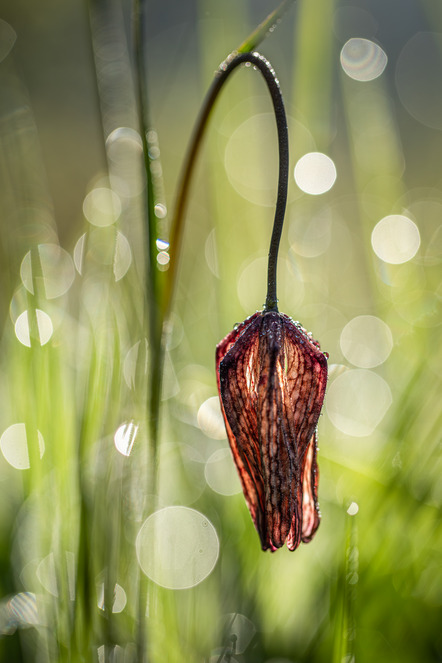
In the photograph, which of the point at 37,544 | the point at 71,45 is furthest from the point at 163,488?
the point at 71,45

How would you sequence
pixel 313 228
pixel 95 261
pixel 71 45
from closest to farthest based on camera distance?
pixel 95 261 < pixel 313 228 < pixel 71 45

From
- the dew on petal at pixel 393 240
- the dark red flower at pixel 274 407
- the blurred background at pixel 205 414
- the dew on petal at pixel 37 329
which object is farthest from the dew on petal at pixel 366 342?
the dark red flower at pixel 274 407

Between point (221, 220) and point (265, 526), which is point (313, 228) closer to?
point (221, 220)

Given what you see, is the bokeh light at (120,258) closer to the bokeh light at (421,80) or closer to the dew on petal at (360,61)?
the dew on petal at (360,61)

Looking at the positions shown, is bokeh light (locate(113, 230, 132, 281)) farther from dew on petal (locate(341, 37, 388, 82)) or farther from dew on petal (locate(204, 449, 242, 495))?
dew on petal (locate(341, 37, 388, 82))

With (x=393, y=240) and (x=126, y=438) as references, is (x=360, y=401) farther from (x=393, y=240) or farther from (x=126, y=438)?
(x=126, y=438)

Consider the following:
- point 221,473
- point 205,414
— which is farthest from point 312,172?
point 221,473
